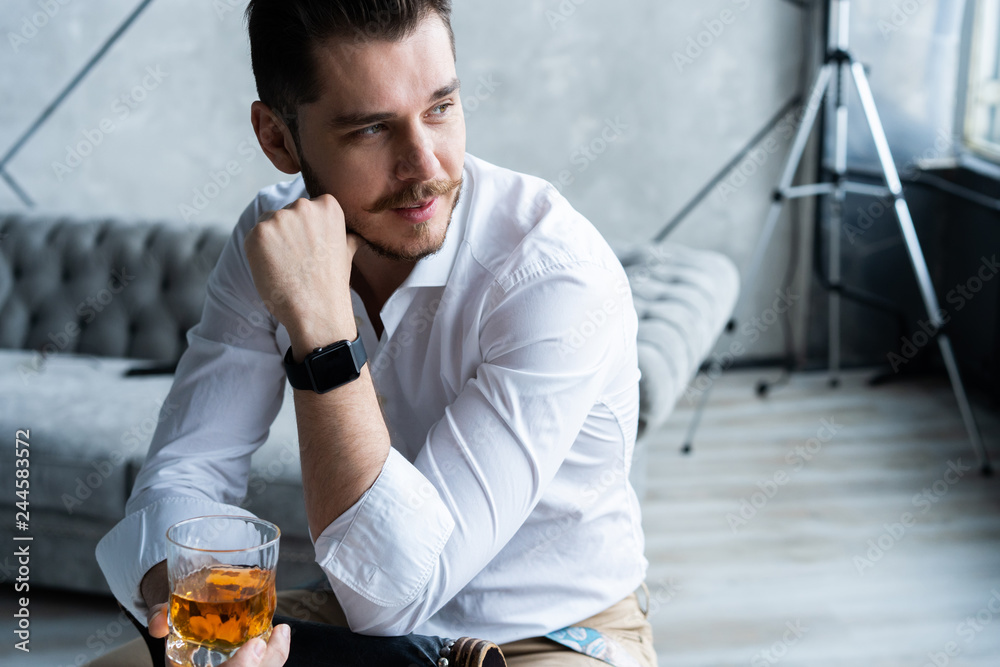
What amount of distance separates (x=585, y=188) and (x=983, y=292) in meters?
1.62

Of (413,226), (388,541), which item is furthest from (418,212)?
(388,541)

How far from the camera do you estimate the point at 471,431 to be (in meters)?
1.07

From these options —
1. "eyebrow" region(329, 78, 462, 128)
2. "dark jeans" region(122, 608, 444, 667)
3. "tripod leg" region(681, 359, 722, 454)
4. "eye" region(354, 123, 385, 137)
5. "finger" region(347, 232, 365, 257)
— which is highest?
"eyebrow" region(329, 78, 462, 128)

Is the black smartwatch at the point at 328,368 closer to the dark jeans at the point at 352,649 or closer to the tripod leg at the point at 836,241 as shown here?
the dark jeans at the point at 352,649

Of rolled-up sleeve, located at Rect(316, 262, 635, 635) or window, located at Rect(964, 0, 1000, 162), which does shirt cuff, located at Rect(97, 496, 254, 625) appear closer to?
rolled-up sleeve, located at Rect(316, 262, 635, 635)

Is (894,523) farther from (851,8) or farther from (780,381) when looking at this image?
(851,8)

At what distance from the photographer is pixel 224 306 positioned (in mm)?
1365

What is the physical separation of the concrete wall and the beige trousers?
2524 mm

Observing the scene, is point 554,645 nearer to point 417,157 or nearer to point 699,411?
point 417,157

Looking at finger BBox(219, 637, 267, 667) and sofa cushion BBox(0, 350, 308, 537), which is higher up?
finger BBox(219, 637, 267, 667)

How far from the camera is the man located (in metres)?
1.04

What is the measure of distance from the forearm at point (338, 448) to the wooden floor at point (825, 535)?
1426mm

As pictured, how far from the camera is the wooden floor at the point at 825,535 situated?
2.27 m

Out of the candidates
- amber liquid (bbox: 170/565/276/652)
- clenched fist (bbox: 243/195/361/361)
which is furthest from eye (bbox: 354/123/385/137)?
amber liquid (bbox: 170/565/276/652)
